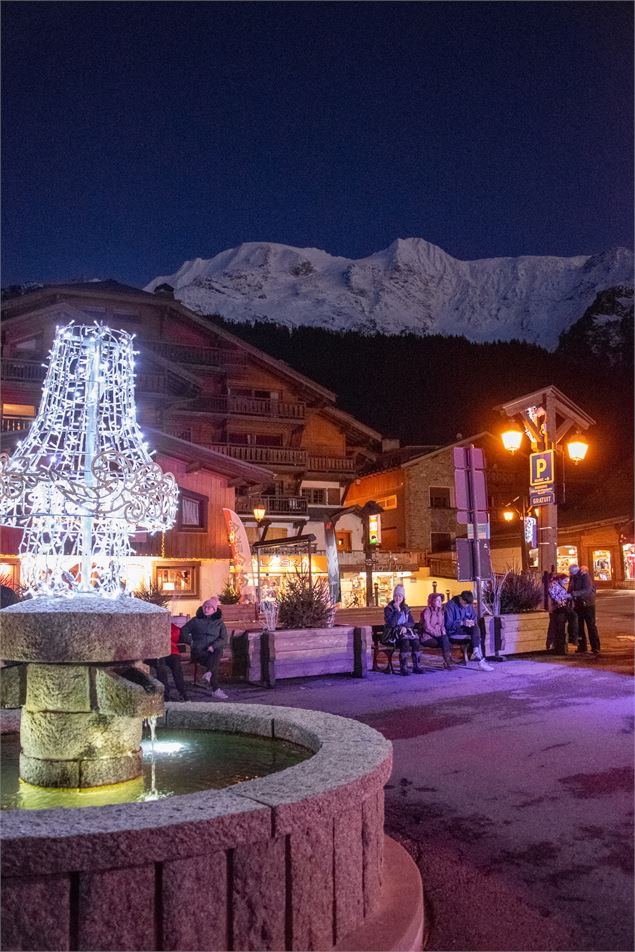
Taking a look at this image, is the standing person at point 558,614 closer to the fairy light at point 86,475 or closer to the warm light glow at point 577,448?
the warm light glow at point 577,448

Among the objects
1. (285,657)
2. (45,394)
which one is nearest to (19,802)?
(45,394)

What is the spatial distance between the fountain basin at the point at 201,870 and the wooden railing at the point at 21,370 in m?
32.1

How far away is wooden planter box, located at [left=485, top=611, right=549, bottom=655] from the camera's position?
15914 mm

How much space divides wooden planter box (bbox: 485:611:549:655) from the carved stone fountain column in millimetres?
11960

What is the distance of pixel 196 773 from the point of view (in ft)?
17.8

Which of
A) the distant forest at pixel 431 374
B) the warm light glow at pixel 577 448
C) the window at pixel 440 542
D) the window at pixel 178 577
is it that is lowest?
the window at pixel 178 577

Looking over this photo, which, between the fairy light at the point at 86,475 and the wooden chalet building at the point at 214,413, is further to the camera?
the wooden chalet building at the point at 214,413

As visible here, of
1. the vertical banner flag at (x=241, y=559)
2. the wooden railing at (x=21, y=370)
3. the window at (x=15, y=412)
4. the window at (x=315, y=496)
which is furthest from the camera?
the window at (x=315, y=496)

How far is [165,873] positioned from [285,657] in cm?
1045

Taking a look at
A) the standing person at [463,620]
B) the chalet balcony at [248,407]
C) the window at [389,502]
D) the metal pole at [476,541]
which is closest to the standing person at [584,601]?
the metal pole at [476,541]

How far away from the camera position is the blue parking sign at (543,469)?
19.5m

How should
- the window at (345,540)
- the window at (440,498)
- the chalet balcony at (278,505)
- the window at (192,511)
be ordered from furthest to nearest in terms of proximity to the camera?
the window at (440,498)
the window at (345,540)
the chalet balcony at (278,505)
the window at (192,511)

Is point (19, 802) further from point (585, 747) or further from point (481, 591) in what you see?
point (481, 591)

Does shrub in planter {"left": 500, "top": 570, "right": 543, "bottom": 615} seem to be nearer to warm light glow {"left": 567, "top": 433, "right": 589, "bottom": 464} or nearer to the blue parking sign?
the blue parking sign
